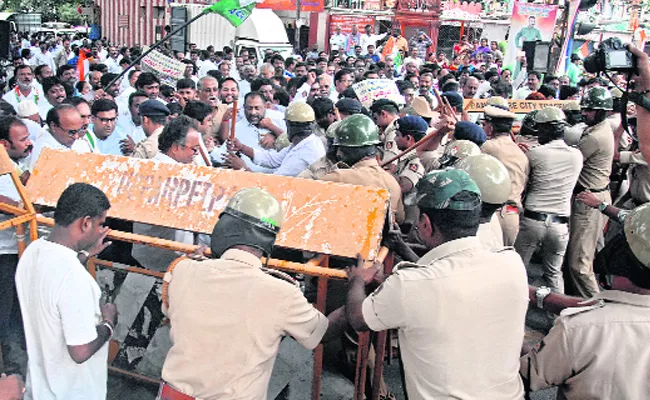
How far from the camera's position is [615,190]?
682 centimetres

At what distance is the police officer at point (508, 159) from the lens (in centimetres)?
475

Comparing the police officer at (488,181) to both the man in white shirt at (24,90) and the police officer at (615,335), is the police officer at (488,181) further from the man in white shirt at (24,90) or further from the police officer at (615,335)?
the man in white shirt at (24,90)

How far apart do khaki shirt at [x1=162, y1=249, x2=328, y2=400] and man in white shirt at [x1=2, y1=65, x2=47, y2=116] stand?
7457 mm

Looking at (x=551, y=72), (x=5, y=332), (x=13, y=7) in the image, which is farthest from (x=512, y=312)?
(x=13, y=7)

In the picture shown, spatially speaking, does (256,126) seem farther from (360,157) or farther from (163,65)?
(360,157)

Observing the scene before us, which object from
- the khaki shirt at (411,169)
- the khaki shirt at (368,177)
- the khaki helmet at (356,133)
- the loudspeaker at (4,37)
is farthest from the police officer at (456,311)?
the loudspeaker at (4,37)

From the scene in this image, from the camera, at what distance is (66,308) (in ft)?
8.40

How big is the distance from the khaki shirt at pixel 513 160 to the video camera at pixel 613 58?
1600 mm

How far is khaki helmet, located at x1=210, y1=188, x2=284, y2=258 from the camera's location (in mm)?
2299

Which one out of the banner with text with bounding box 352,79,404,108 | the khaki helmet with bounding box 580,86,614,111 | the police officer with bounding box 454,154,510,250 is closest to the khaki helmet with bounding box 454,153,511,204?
the police officer with bounding box 454,154,510,250

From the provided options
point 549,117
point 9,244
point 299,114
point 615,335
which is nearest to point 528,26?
point 549,117

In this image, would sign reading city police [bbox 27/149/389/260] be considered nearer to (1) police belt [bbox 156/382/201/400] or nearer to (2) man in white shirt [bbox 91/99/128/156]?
(1) police belt [bbox 156/382/201/400]

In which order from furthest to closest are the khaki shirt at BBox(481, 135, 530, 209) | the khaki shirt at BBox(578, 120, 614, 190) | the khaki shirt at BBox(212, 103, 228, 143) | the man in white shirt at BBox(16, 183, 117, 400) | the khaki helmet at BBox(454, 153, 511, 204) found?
the khaki shirt at BBox(212, 103, 228, 143) < the khaki shirt at BBox(578, 120, 614, 190) < the khaki shirt at BBox(481, 135, 530, 209) < the khaki helmet at BBox(454, 153, 511, 204) < the man in white shirt at BBox(16, 183, 117, 400)

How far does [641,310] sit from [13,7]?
146 ft
